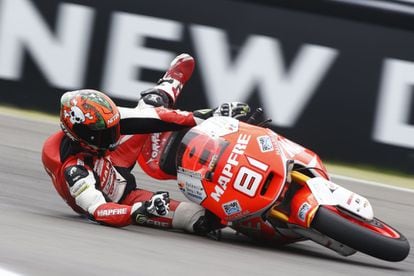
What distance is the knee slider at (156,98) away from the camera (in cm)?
677

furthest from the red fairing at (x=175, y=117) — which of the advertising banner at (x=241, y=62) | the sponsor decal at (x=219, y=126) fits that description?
the advertising banner at (x=241, y=62)

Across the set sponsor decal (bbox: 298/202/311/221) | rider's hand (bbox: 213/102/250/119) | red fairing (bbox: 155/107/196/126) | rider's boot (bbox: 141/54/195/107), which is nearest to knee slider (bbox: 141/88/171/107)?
rider's boot (bbox: 141/54/195/107)

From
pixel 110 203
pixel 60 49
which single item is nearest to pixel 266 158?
pixel 110 203

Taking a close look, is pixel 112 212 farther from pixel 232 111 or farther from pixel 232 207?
pixel 232 111

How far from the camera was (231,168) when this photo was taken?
579 cm

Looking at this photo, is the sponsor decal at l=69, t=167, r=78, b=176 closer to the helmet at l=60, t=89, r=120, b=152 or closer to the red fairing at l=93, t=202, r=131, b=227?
the helmet at l=60, t=89, r=120, b=152

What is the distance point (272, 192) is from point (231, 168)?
0.91 feet

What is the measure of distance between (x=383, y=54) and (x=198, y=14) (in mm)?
1809

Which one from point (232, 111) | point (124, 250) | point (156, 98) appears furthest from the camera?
point (156, 98)

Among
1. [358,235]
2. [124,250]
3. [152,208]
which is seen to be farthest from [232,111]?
[124,250]

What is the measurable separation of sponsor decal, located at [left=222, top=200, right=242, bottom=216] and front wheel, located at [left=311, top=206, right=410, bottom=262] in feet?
1.50

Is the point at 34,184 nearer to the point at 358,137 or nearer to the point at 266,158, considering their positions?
the point at 266,158

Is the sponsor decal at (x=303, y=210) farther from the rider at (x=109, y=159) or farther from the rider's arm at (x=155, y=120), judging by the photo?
the rider's arm at (x=155, y=120)

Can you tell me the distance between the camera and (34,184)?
7664mm
